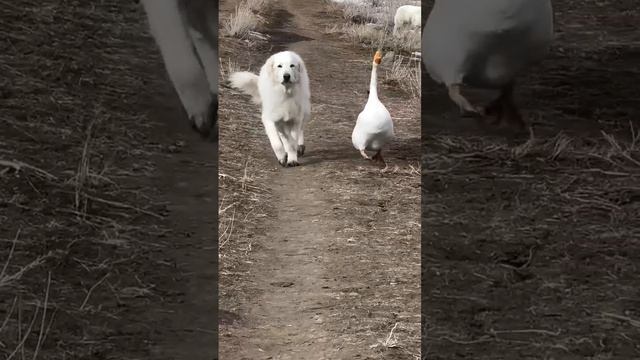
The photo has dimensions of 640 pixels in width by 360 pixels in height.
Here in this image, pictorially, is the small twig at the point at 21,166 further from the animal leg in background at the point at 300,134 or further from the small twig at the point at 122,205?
the animal leg in background at the point at 300,134

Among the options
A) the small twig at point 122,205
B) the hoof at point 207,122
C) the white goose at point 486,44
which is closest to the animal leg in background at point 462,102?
the white goose at point 486,44

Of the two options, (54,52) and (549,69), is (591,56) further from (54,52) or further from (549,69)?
(54,52)

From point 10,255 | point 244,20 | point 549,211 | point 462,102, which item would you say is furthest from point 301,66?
point 10,255

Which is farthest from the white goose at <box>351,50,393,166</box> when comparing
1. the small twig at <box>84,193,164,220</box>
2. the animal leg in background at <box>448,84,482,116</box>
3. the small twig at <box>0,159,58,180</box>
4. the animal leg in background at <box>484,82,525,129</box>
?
the small twig at <box>0,159,58,180</box>

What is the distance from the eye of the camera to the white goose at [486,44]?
259 cm

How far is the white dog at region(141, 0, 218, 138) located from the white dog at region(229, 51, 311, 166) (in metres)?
0.11

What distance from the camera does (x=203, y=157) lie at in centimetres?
257

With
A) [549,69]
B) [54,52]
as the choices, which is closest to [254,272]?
[54,52]

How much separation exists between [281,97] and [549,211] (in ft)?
3.01

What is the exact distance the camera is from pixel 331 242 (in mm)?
2582

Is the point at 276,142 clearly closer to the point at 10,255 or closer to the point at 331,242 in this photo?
the point at 331,242

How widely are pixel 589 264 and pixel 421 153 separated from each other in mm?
614

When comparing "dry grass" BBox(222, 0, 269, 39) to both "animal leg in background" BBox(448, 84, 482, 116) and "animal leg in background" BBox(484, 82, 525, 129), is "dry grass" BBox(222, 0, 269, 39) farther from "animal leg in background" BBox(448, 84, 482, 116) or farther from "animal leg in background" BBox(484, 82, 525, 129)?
"animal leg in background" BBox(484, 82, 525, 129)

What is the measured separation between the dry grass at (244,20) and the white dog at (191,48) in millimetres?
110
